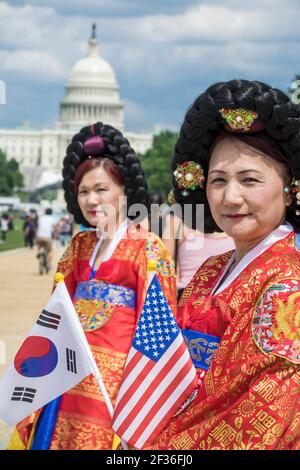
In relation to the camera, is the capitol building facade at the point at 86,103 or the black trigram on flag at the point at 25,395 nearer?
the black trigram on flag at the point at 25,395

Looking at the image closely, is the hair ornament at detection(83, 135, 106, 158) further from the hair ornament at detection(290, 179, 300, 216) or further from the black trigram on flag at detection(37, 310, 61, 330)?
the hair ornament at detection(290, 179, 300, 216)

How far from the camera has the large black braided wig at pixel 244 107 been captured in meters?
3.30

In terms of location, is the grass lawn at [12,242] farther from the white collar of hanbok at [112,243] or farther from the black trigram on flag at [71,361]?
the black trigram on flag at [71,361]

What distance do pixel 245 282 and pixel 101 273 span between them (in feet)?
8.10

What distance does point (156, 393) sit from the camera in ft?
11.0

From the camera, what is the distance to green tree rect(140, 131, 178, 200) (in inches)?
3855

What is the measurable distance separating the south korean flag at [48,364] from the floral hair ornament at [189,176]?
1.00 m

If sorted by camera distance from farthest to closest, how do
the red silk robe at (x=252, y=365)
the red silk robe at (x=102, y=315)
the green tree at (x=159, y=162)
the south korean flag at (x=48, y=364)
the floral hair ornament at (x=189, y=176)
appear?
the green tree at (x=159, y=162)
the red silk robe at (x=102, y=315)
the south korean flag at (x=48, y=364)
the floral hair ornament at (x=189, y=176)
the red silk robe at (x=252, y=365)

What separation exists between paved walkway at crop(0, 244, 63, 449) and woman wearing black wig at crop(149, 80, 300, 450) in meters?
4.59

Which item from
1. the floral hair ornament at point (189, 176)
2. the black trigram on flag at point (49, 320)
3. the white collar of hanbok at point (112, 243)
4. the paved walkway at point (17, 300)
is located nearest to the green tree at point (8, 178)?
the paved walkway at point (17, 300)

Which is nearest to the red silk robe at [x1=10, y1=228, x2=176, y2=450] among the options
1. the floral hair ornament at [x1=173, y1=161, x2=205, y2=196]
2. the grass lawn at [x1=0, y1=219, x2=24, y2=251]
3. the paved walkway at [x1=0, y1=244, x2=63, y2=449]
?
the floral hair ornament at [x1=173, y1=161, x2=205, y2=196]

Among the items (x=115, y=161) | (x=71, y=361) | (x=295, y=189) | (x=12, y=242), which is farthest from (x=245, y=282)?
(x=12, y=242)

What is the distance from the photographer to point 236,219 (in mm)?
3291

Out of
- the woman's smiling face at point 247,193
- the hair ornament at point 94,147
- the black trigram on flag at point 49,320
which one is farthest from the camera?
the hair ornament at point 94,147
